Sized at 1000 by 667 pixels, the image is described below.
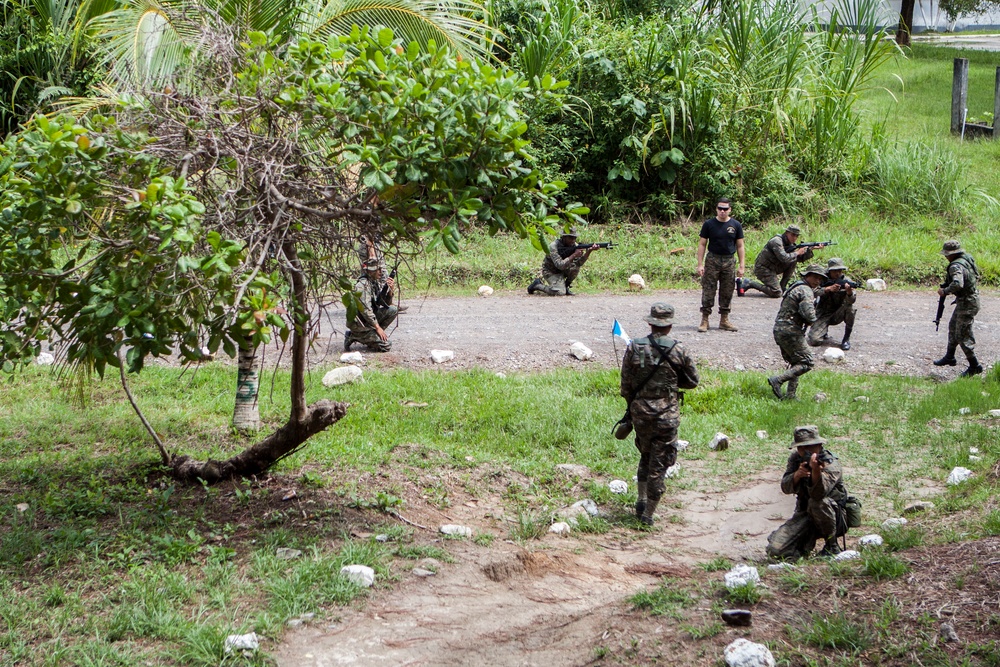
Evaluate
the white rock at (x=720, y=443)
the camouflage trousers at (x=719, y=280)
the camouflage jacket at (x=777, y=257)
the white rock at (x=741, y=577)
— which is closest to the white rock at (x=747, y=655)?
the white rock at (x=741, y=577)

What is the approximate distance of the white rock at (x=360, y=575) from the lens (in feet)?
19.8

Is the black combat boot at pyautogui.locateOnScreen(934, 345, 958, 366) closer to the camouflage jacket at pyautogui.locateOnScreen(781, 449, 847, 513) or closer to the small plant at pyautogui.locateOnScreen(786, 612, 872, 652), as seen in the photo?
the camouflage jacket at pyautogui.locateOnScreen(781, 449, 847, 513)

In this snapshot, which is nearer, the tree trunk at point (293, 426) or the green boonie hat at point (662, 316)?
the tree trunk at point (293, 426)

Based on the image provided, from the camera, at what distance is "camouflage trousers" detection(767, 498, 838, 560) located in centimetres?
643

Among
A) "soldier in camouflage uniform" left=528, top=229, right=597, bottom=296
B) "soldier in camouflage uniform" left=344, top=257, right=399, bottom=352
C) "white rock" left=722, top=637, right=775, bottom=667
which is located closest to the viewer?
"white rock" left=722, top=637, right=775, bottom=667

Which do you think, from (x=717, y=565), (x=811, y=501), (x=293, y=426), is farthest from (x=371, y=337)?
(x=811, y=501)

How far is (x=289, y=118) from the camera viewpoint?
20.4 ft

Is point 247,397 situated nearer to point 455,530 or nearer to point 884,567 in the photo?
point 455,530

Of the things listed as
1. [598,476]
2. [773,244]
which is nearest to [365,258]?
[598,476]

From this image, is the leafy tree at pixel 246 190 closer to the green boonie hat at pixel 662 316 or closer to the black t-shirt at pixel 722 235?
the green boonie hat at pixel 662 316

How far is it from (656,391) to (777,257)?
22.7 ft

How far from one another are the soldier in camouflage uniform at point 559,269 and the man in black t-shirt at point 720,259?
2186 mm

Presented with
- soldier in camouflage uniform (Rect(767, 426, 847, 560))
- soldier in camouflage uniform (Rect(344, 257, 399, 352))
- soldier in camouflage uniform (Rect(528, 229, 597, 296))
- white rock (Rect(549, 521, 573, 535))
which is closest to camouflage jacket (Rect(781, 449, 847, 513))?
soldier in camouflage uniform (Rect(767, 426, 847, 560))

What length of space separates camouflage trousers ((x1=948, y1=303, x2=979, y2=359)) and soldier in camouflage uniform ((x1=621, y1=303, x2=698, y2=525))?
484cm
